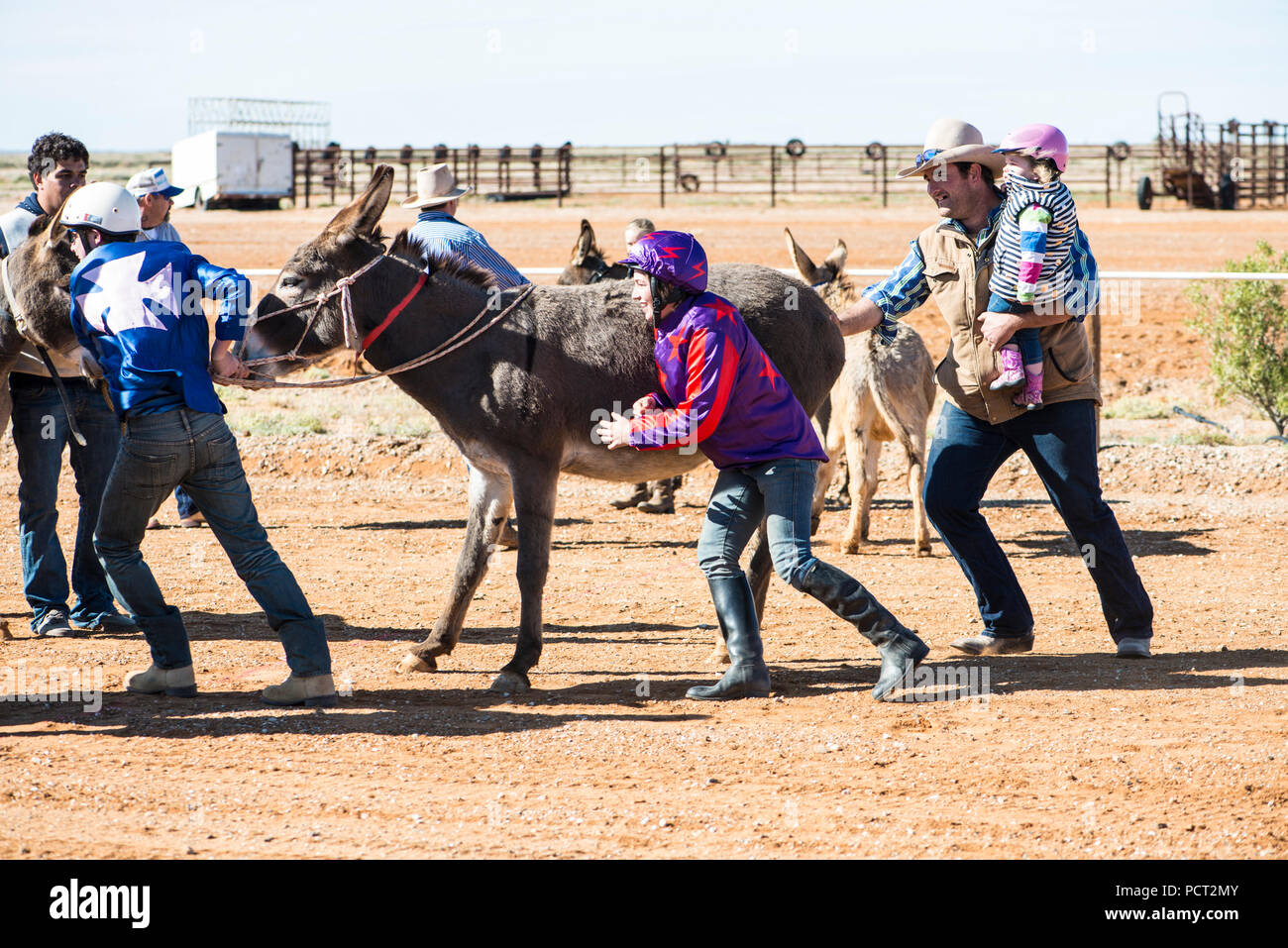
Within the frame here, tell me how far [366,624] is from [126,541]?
85.8 inches

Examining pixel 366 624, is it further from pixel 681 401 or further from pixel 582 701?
pixel 681 401

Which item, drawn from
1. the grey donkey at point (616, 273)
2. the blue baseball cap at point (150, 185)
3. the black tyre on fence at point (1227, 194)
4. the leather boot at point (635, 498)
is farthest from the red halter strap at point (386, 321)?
the black tyre on fence at point (1227, 194)

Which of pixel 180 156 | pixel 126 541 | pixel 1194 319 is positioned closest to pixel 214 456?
pixel 126 541

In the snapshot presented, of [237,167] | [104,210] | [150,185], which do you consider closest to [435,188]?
[150,185]

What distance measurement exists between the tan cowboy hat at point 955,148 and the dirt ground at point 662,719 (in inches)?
96.9

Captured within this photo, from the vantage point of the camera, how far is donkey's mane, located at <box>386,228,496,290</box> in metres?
6.48

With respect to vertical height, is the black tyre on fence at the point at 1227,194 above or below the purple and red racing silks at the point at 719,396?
above

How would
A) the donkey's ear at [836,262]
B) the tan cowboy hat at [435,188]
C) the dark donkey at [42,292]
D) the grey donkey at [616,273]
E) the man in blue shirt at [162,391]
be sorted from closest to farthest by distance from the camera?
1. the man in blue shirt at [162,391]
2. the dark donkey at [42,292]
3. the tan cowboy hat at [435,188]
4. the donkey's ear at [836,262]
5. the grey donkey at [616,273]

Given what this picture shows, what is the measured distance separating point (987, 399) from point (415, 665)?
10.3 feet

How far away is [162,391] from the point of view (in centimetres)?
567

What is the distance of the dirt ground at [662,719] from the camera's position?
14.9 ft

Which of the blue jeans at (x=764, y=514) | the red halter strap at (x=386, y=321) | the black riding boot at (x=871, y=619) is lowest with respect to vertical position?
the black riding boot at (x=871, y=619)

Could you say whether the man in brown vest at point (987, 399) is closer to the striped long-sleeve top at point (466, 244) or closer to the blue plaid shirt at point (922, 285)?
the blue plaid shirt at point (922, 285)

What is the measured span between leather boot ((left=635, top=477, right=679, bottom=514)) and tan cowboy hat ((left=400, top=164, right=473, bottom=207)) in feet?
11.6
